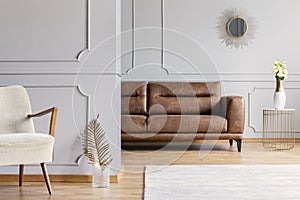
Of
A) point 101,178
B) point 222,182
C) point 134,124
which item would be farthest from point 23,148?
point 134,124

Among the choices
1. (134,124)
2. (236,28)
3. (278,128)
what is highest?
(236,28)

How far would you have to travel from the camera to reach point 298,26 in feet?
20.0

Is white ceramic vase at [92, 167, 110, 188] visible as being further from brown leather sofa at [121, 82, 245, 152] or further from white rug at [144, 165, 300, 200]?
brown leather sofa at [121, 82, 245, 152]

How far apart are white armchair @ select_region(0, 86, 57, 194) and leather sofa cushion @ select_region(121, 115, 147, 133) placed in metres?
1.97

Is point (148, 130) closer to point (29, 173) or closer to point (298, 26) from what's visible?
point (29, 173)

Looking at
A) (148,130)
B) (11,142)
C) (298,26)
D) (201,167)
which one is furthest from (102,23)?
(298,26)

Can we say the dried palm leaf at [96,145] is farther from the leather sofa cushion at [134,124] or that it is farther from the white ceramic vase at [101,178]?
the leather sofa cushion at [134,124]

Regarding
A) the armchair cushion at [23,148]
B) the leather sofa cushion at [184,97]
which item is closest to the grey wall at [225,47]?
the leather sofa cushion at [184,97]

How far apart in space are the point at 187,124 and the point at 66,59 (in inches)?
82.8

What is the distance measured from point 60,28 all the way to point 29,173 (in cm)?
112

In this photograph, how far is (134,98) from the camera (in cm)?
550

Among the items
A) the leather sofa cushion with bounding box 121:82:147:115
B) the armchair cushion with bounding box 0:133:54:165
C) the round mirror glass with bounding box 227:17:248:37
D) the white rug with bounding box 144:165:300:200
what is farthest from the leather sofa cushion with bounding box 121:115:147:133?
the armchair cushion with bounding box 0:133:54:165

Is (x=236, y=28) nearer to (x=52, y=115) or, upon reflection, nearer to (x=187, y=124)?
(x=187, y=124)

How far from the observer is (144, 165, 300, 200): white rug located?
2.83m
